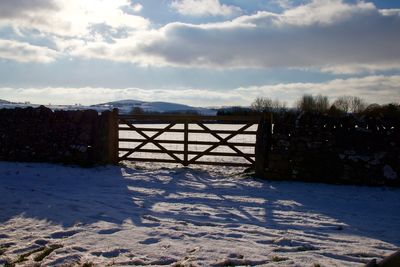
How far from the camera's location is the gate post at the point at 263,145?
10297mm

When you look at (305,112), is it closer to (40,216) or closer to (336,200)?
(336,200)

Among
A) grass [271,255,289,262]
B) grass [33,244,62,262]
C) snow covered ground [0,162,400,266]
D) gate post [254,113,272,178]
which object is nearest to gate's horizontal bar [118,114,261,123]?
gate post [254,113,272,178]

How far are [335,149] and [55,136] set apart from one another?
8241 mm

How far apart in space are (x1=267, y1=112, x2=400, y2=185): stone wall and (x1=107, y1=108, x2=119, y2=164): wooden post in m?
4.87

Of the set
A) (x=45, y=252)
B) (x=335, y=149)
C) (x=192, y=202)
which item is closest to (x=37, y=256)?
(x=45, y=252)

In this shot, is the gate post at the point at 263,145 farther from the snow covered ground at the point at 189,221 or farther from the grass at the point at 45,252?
the grass at the point at 45,252

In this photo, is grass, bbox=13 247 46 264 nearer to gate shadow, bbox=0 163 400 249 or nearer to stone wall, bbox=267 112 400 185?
gate shadow, bbox=0 163 400 249

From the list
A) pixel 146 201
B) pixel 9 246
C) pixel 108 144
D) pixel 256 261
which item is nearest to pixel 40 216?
pixel 9 246

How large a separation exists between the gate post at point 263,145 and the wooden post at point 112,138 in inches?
177

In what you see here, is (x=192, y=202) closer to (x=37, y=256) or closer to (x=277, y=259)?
(x=277, y=259)

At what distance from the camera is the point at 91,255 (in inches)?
183

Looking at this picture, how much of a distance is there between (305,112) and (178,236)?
6031 mm

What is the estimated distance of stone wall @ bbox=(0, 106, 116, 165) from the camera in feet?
39.1

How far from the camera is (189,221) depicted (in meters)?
6.21
